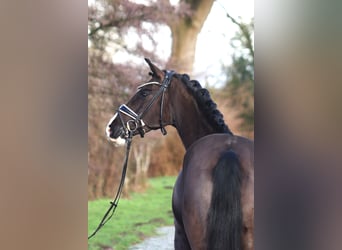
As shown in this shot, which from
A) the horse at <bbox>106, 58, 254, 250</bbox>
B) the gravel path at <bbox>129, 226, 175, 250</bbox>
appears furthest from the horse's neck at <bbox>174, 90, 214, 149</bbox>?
the gravel path at <bbox>129, 226, 175, 250</bbox>

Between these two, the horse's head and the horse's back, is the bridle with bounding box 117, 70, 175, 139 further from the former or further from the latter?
the horse's back

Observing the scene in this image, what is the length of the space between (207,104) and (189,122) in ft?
0.48

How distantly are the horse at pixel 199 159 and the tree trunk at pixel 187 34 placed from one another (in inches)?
2.7

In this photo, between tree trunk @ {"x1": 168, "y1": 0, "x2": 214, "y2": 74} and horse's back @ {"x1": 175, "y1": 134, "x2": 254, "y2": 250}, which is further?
tree trunk @ {"x1": 168, "y1": 0, "x2": 214, "y2": 74}

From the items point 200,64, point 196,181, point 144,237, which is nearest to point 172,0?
point 200,64

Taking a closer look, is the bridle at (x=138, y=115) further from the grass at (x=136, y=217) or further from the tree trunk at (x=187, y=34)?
the grass at (x=136, y=217)

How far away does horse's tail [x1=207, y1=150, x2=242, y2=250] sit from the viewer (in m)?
2.07

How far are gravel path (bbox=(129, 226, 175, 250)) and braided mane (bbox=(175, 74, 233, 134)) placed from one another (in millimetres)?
632

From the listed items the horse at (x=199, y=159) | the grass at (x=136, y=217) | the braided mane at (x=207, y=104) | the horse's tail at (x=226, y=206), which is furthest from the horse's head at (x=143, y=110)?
the horse's tail at (x=226, y=206)

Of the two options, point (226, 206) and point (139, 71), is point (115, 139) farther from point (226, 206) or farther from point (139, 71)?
point (226, 206)
